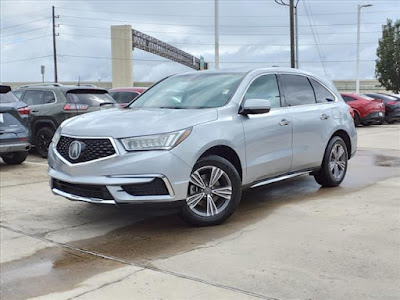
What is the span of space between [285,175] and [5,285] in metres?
3.72

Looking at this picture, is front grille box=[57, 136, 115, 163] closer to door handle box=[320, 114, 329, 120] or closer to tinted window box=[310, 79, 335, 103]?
door handle box=[320, 114, 329, 120]

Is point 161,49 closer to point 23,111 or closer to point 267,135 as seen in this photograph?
point 23,111

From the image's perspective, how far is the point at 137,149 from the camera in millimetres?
4848

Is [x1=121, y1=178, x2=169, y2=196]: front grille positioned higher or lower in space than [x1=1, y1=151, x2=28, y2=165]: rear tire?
higher

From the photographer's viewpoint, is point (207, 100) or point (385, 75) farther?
point (385, 75)

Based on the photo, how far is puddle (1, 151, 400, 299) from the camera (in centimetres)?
402

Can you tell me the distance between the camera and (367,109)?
20047 mm

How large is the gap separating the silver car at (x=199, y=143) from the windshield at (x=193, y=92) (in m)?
0.01

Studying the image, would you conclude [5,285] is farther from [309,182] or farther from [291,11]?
[291,11]

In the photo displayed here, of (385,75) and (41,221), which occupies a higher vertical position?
(385,75)

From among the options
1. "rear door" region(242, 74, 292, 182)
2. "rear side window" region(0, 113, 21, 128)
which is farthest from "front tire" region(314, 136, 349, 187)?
"rear side window" region(0, 113, 21, 128)

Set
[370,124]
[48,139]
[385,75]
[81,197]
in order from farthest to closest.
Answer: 1. [385,75]
2. [370,124]
3. [48,139]
4. [81,197]

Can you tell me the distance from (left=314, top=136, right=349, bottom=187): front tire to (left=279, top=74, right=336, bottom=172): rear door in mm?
155

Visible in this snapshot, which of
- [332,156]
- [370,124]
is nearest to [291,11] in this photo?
[370,124]
